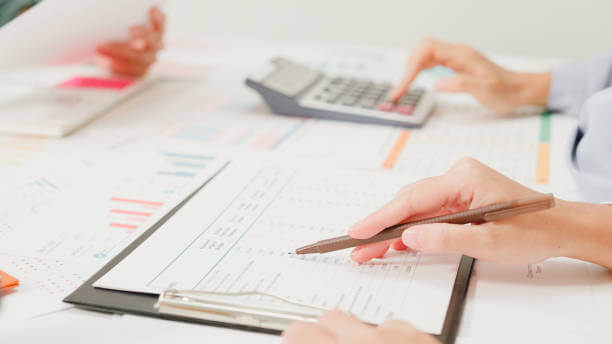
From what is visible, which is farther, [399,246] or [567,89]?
[567,89]

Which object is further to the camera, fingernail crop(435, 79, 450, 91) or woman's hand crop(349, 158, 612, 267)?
fingernail crop(435, 79, 450, 91)

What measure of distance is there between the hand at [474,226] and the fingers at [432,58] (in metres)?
0.47

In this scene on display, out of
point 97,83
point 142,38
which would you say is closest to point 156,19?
point 142,38

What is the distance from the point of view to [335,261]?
24.2 inches

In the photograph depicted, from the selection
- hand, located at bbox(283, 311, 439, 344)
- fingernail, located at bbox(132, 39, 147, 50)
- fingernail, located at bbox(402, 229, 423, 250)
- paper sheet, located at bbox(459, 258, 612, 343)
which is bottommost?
paper sheet, located at bbox(459, 258, 612, 343)

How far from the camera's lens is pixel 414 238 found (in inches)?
22.6

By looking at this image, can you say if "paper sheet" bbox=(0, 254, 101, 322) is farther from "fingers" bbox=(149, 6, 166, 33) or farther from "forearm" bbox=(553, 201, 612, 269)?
"fingers" bbox=(149, 6, 166, 33)

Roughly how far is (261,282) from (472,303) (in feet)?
0.58

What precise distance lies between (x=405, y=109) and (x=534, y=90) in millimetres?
211

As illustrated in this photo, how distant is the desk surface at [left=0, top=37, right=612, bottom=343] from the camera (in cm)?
54

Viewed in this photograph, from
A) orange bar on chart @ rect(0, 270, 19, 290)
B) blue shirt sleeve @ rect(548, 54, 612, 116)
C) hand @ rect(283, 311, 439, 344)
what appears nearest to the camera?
hand @ rect(283, 311, 439, 344)

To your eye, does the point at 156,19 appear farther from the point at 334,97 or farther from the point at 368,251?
the point at 368,251

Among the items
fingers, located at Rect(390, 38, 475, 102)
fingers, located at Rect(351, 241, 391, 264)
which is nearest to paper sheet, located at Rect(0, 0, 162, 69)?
fingers, located at Rect(390, 38, 475, 102)

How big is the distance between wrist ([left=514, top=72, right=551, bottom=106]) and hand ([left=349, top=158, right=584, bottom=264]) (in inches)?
18.9
